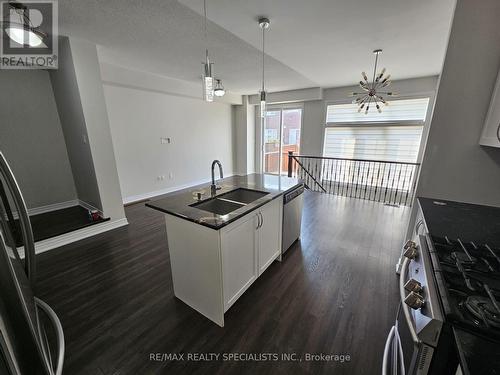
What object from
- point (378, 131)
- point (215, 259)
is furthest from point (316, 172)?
point (215, 259)

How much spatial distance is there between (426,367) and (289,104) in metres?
6.46

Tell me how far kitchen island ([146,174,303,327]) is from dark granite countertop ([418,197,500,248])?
118cm

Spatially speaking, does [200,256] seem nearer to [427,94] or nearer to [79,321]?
[79,321]

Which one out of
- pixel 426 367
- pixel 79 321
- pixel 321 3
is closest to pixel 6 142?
pixel 79 321

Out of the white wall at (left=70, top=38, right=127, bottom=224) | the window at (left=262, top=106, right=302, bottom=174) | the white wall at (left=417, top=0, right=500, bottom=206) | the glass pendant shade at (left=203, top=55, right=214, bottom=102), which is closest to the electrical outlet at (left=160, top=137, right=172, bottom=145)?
the white wall at (left=70, top=38, right=127, bottom=224)

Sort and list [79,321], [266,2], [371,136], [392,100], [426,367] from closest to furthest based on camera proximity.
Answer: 1. [426,367]
2. [79,321]
3. [266,2]
4. [392,100]
5. [371,136]

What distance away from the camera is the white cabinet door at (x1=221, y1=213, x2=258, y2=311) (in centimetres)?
155

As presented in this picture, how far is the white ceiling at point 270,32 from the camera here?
193 cm

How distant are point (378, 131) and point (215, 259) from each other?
17.9 feet

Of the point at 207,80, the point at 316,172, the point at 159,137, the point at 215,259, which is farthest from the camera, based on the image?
the point at 316,172

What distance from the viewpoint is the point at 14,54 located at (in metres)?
2.69

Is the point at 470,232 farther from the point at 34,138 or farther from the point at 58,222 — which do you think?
the point at 34,138

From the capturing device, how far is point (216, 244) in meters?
1.45

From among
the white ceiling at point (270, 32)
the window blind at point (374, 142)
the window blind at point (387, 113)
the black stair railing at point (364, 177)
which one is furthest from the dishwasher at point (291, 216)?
the window blind at point (387, 113)
